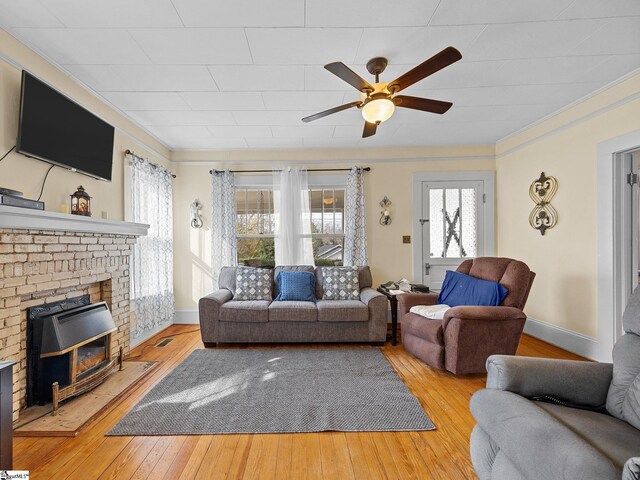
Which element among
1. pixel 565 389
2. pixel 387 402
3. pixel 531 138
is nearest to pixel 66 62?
pixel 387 402

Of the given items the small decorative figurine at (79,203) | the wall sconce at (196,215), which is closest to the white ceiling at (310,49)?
the small decorative figurine at (79,203)

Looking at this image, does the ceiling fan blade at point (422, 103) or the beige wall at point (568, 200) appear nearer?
the ceiling fan blade at point (422, 103)

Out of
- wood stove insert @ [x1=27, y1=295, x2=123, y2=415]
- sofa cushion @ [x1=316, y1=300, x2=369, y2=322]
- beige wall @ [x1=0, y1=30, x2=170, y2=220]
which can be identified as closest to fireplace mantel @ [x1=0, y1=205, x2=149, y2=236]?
beige wall @ [x1=0, y1=30, x2=170, y2=220]

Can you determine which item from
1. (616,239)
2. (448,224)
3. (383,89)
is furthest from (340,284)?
(616,239)

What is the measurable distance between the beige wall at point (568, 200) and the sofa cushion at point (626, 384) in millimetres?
2118

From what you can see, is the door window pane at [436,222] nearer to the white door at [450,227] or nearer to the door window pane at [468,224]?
the white door at [450,227]

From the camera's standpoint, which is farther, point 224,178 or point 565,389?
point 224,178

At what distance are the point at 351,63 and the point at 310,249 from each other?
8.75ft

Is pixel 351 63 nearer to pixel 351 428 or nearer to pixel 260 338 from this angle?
pixel 351 428

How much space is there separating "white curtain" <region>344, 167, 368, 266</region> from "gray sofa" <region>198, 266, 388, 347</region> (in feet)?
3.41

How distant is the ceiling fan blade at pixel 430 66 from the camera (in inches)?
74.8

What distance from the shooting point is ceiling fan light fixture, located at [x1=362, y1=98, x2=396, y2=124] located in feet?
7.76

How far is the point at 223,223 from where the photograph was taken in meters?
4.67

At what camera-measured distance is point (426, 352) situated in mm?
3072
